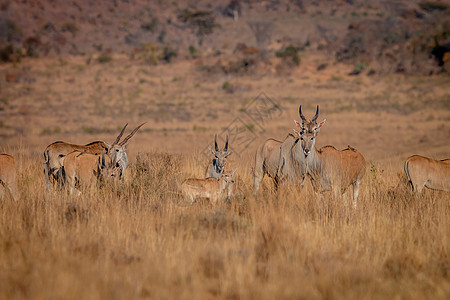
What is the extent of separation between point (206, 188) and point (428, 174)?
390cm

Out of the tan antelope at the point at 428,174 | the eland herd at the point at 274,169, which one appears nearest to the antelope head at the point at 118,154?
the eland herd at the point at 274,169

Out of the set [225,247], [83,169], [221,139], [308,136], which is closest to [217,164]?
[308,136]

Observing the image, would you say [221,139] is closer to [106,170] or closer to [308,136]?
[106,170]

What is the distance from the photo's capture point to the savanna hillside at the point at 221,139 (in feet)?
18.4

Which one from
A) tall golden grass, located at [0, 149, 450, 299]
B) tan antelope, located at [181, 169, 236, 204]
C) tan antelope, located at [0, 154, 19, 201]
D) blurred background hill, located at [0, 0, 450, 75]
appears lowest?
tall golden grass, located at [0, 149, 450, 299]

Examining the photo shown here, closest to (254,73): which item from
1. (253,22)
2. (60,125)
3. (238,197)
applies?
(60,125)

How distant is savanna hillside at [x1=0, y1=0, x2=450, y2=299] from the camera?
562cm

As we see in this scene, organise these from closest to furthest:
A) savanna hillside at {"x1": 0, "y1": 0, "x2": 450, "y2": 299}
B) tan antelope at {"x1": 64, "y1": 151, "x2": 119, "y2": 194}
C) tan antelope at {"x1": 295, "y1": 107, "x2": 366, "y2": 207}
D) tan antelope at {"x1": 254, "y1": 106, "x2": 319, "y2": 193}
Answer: savanna hillside at {"x1": 0, "y1": 0, "x2": 450, "y2": 299}, tan antelope at {"x1": 295, "y1": 107, "x2": 366, "y2": 207}, tan antelope at {"x1": 254, "y1": 106, "x2": 319, "y2": 193}, tan antelope at {"x1": 64, "y1": 151, "x2": 119, "y2": 194}

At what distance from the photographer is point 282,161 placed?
10008 mm

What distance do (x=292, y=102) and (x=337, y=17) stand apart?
4451 centimetres

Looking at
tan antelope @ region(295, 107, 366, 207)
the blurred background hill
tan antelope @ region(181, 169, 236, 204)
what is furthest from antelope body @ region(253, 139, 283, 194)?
the blurred background hill

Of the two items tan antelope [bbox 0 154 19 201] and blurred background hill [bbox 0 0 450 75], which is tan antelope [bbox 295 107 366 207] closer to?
tan antelope [bbox 0 154 19 201]

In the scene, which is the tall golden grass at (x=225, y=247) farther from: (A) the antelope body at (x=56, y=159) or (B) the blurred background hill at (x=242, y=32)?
(B) the blurred background hill at (x=242, y=32)

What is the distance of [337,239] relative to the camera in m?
6.73
